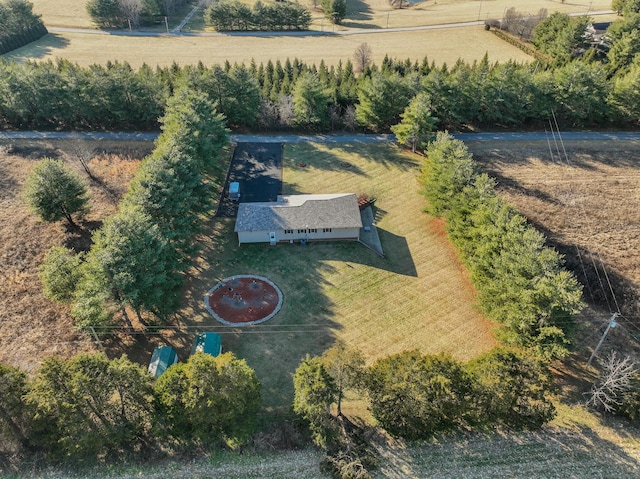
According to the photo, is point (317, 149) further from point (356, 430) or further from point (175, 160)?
point (356, 430)

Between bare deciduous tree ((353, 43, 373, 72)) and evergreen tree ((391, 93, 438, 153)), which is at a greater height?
bare deciduous tree ((353, 43, 373, 72))

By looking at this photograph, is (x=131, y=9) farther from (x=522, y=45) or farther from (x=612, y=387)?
(x=612, y=387)

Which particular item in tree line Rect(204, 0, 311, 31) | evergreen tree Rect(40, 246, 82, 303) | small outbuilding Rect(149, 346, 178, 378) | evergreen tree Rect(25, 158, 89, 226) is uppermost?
tree line Rect(204, 0, 311, 31)

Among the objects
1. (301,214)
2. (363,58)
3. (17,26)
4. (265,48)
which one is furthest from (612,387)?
(17,26)

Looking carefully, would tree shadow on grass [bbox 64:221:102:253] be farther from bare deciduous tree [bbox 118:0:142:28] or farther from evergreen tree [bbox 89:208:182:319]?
bare deciduous tree [bbox 118:0:142:28]

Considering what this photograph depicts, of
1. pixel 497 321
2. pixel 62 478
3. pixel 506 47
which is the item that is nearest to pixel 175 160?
pixel 62 478

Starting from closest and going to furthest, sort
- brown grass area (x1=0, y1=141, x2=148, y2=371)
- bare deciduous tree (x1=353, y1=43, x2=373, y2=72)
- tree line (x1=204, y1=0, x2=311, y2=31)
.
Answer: brown grass area (x1=0, y1=141, x2=148, y2=371), bare deciduous tree (x1=353, y1=43, x2=373, y2=72), tree line (x1=204, y1=0, x2=311, y2=31)

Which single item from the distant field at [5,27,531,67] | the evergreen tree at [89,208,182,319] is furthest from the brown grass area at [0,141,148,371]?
the distant field at [5,27,531,67]

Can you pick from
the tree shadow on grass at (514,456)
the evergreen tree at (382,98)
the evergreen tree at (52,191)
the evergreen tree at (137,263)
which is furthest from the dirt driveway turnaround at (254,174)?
the tree shadow on grass at (514,456)
